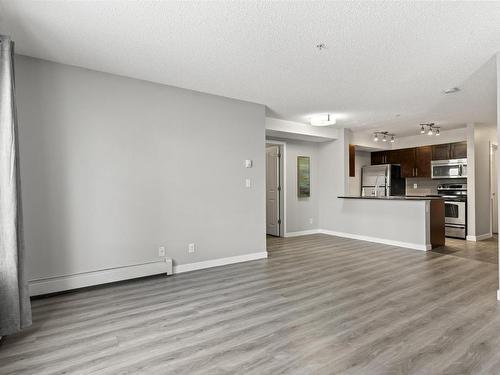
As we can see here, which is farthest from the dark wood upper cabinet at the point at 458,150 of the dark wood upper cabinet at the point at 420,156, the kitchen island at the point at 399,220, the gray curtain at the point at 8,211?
the gray curtain at the point at 8,211

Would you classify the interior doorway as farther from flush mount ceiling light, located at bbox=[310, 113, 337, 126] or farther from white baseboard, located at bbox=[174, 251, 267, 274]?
white baseboard, located at bbox=[174, 251, 267, 274]

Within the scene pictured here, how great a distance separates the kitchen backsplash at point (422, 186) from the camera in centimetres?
766

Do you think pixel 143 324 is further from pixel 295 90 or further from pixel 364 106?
pixel 364 106

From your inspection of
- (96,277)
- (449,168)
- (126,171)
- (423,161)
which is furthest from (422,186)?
(96,277)

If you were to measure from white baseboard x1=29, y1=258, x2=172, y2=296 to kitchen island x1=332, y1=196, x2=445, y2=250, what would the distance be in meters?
4.41

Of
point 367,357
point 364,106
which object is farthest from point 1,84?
point 364,106

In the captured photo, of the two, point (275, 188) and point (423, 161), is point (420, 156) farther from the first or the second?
point (275, 188)

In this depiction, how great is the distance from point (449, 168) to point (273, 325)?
6.43 m

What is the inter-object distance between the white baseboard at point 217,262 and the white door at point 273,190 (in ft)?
7.18

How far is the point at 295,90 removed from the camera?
4.19 meters

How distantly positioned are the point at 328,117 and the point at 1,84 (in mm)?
4828

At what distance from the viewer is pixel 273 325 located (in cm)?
249

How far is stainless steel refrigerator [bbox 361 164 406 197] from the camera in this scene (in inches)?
309

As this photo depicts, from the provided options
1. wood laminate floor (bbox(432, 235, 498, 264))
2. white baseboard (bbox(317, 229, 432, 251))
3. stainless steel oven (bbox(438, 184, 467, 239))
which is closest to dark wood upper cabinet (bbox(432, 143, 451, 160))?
stainless steel oven (bbox(438, 184, 467, 239))
